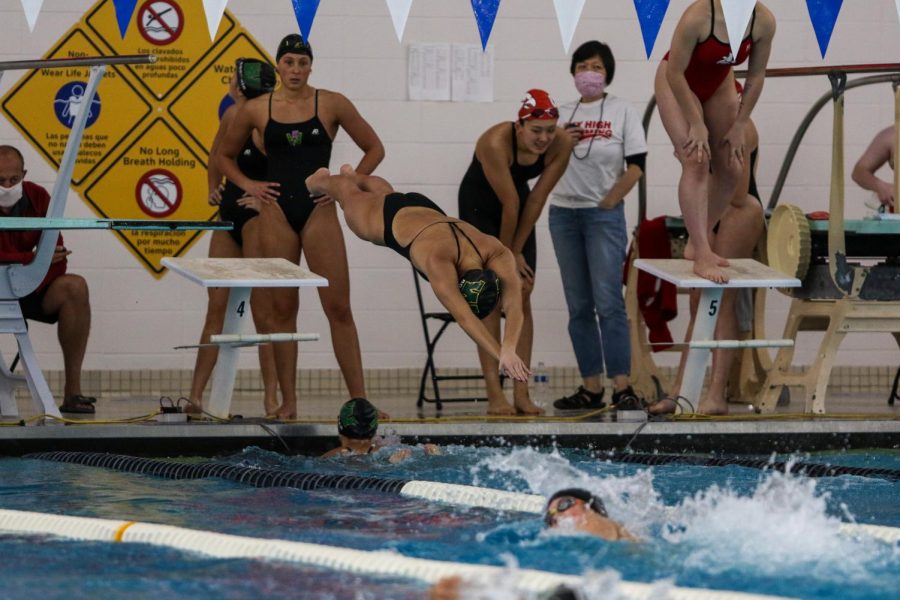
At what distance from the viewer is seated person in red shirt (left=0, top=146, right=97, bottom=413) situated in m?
7.31

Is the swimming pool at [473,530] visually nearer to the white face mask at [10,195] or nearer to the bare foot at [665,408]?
the bare foot at [665,408]

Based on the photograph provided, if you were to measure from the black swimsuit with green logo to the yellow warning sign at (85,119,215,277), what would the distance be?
95.5 inches

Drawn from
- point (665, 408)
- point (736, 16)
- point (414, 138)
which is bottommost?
point (665, 408)

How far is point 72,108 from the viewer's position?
9.10m

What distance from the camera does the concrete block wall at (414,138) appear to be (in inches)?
359

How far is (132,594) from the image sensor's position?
3648mm

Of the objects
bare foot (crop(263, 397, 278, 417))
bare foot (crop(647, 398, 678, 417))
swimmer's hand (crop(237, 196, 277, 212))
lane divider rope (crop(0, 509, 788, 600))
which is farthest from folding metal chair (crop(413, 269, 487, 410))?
lane divider rope (crop(0, 509, 788, 600))

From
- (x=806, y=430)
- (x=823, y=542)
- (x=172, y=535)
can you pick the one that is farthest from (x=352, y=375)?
(x=823, y=542)

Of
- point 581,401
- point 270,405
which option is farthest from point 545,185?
point 270,405

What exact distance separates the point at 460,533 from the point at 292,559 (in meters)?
0.73

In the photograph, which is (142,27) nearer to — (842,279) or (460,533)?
(842,279)

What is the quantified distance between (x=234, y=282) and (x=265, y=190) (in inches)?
36.3

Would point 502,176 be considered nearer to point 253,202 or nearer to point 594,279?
point 594,279

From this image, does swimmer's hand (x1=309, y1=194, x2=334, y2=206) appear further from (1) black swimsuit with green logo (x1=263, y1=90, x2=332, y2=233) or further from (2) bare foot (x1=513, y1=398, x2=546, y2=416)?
(2) bare foot (x1=513, y1=398, x2=546, y2=416)
